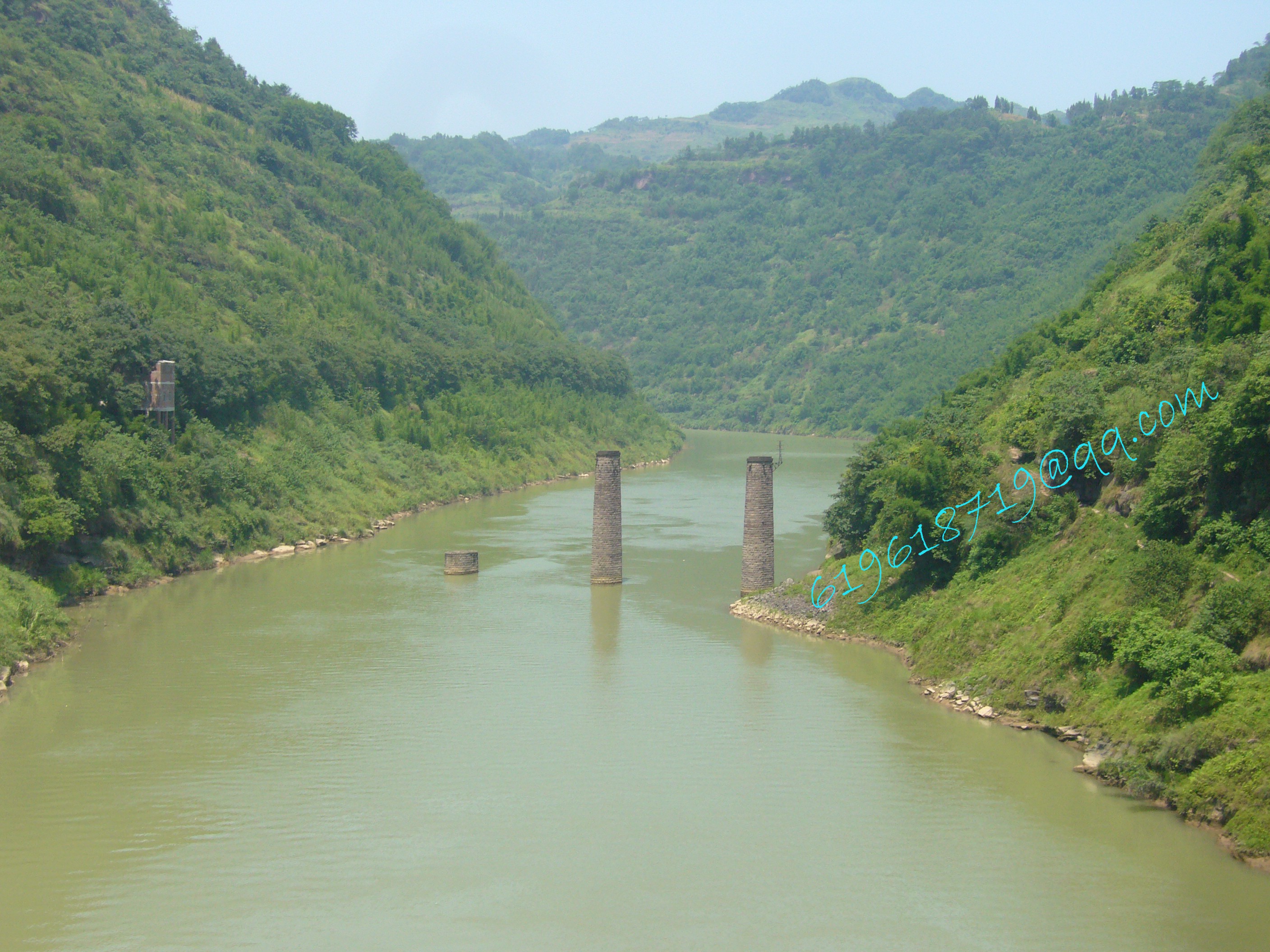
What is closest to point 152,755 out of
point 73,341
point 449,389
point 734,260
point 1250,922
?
point 1250,922

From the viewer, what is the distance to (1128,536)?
2155cm

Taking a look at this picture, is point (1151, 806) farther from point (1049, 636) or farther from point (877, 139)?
point (877, 139)

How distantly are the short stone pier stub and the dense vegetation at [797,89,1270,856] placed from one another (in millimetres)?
10681

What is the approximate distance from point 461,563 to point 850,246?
109156 millimetres

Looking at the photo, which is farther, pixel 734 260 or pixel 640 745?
pixel 734 260

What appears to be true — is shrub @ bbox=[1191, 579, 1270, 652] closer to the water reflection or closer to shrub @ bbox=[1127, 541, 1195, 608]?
shrub @ bbox=[1127, 541, 1195, 608]

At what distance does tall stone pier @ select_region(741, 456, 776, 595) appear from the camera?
31.4 m

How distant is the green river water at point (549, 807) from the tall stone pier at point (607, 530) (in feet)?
17.4

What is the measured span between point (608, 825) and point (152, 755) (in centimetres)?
761

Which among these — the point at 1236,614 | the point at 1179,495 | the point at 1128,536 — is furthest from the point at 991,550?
the point at 1236,614

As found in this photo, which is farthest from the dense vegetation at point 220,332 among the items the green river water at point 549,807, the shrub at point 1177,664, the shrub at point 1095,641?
the shrub at point 1177,664

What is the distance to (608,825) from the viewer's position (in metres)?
17.1

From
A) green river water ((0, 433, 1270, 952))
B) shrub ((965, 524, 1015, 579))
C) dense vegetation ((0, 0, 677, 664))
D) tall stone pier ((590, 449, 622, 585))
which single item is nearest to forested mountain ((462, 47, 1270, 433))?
dense vegetation ((0, 0, 677, 664))

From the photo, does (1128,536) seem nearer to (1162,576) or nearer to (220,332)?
(1162,576)
